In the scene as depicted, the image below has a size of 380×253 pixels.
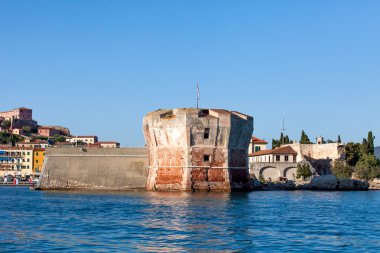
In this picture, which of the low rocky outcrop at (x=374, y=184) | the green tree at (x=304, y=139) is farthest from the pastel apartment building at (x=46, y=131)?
the low rocky outcrop at (x=374, y=184)

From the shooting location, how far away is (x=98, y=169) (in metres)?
50.7

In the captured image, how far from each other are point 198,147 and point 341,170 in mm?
27886

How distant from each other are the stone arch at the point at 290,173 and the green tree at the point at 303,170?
1188mm

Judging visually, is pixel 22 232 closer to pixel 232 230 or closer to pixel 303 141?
pixel 232 230

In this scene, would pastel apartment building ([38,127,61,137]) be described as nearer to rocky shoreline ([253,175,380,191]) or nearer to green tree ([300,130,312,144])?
green tree ([300,130,312,144])

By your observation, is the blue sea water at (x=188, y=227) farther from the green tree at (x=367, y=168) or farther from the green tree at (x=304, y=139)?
the green tree at (x=304, y=139)

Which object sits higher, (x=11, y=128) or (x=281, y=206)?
(x=11, y=128)

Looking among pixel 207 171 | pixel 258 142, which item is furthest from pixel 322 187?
pixel 258 142

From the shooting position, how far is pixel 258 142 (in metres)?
82.5

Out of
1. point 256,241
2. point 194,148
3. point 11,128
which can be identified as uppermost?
point 11,128

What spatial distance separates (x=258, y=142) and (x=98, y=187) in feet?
117

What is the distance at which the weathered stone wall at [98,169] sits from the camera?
165ft

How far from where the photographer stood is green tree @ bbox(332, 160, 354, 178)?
67.7 meters

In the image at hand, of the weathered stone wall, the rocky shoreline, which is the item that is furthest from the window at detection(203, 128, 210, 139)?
the rocky shoreline
